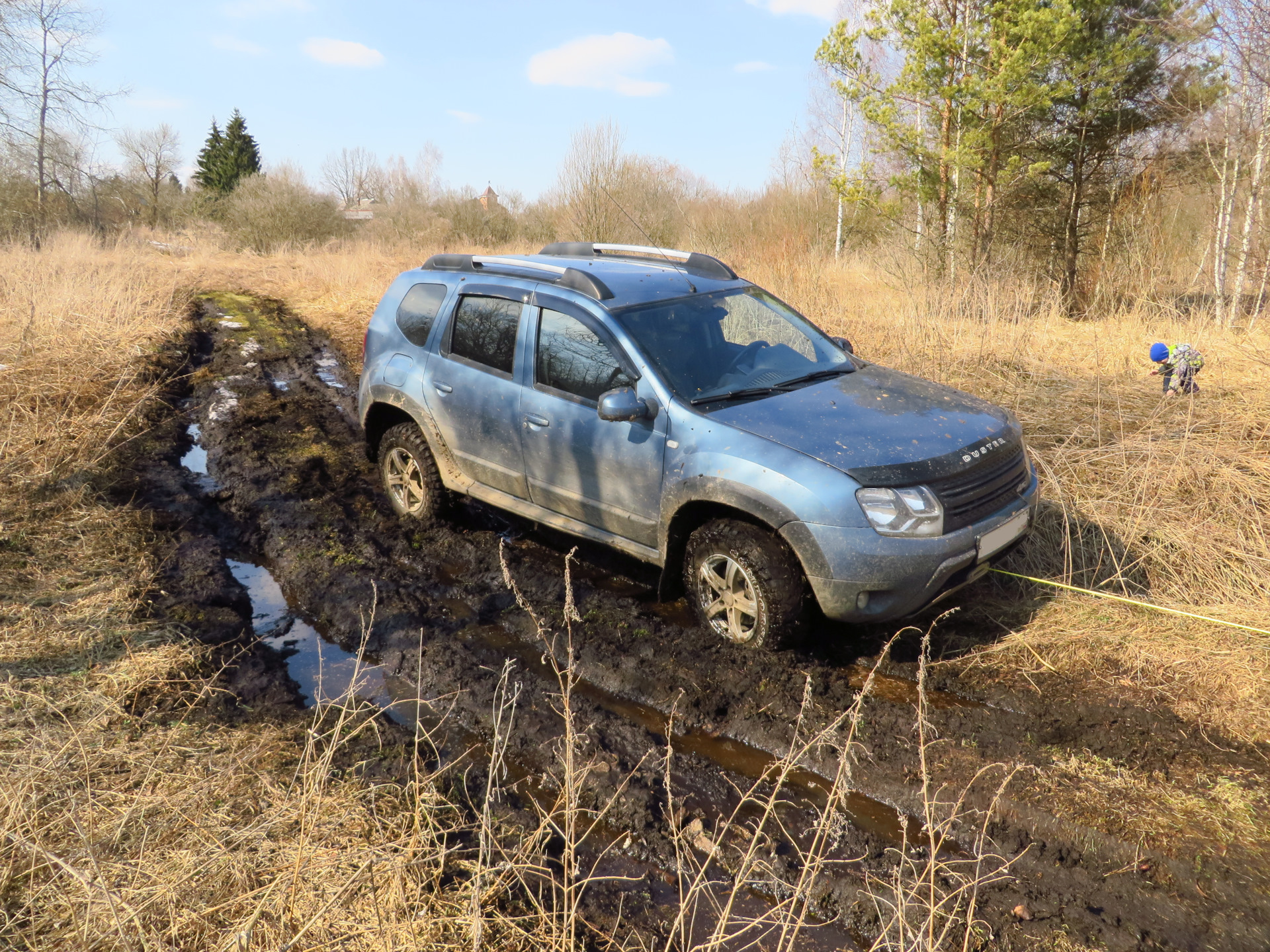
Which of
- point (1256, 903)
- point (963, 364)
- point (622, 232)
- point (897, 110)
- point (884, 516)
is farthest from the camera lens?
point (622, 232)

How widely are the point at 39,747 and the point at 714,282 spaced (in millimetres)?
4067

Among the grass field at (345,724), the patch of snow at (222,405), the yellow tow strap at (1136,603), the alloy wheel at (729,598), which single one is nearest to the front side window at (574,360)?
the alloy wheel at (729,598)

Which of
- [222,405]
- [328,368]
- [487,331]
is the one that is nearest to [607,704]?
[487,331]

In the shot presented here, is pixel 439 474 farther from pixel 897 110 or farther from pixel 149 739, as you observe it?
pixel 897 110

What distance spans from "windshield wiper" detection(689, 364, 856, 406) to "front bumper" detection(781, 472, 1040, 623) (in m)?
0.84

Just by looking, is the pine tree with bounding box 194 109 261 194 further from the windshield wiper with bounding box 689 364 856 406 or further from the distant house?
the windshield wiper with bounding box 689 364 856 406

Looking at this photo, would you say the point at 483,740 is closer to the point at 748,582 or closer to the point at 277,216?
the point at 748,582

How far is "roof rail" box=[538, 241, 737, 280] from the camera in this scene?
5.31 metres

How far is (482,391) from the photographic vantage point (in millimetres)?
4984

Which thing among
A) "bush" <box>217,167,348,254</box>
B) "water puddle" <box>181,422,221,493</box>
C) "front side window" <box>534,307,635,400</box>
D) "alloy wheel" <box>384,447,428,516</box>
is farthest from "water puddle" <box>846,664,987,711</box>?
"bush" <box>217,167,348,254</box>

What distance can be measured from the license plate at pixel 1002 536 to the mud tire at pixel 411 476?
3476mm

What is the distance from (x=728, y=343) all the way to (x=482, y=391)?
1.54m

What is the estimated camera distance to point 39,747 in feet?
10.1

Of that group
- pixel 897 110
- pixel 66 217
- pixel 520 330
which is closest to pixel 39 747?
pixel 520 330
